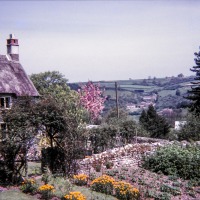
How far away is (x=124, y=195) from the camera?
37.3 feet

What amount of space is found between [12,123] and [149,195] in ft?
22.0

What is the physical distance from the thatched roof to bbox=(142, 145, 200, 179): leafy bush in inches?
525

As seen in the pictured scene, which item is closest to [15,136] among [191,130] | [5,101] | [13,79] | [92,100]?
[5,101]

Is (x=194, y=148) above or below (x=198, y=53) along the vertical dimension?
below

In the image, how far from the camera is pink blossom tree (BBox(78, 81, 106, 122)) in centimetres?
5043

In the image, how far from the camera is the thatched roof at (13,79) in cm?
2545

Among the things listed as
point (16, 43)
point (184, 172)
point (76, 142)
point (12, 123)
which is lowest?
point (184, 172)

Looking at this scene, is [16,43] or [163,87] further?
[163,87]

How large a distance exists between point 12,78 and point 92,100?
25.1 m

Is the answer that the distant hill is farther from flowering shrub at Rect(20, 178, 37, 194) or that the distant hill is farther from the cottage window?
flowering shrub at Rect(20, 178, 37, 194)

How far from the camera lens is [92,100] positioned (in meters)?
50.9

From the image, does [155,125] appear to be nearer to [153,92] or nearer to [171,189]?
[171,189]

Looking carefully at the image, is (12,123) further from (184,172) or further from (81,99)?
(81,99)

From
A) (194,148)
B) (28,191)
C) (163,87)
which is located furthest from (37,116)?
(163,87)
